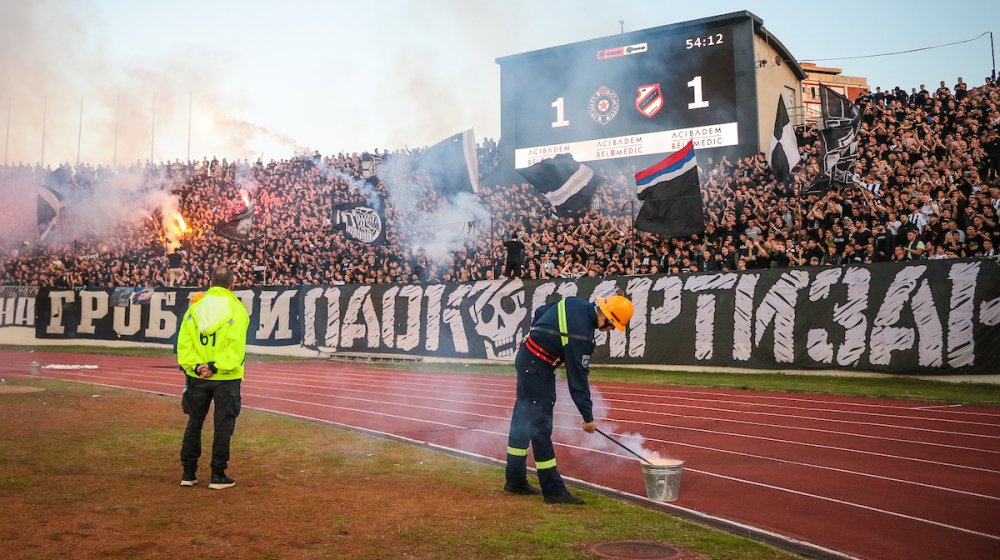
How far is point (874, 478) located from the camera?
28.0 ft

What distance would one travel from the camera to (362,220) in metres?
27.6

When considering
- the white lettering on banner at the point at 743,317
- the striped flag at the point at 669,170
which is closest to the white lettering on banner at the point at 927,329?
the white lettering on banner at the point at 743,317

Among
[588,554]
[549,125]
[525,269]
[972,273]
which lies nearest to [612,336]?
[525,269]

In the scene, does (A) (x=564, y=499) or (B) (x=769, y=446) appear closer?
(A) (x=564, y=499)

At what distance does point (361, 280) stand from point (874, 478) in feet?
73.3

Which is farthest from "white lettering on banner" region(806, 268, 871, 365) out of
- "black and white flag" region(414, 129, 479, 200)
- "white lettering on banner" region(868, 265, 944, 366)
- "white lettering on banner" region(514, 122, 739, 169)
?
"black and white flag" region(414, 129, 479, 200)

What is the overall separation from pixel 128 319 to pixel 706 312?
25.3m

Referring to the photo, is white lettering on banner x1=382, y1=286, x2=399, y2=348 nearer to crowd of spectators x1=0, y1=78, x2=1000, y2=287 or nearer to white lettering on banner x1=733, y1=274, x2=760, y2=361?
crowd of spectators x1=0, y1=78, x2=1000, y2=287

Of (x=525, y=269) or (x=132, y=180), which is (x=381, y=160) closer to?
(x=525, y=269)

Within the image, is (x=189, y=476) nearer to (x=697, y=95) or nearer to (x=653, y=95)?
(x=697, y=95)

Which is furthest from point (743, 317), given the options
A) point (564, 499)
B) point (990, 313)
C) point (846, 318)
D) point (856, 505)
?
point (564, 499)

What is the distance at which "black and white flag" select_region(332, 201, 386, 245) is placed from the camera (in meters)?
27.4

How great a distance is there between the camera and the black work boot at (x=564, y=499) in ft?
24.1

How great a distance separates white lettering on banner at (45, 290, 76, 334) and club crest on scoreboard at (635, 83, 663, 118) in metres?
25.7
